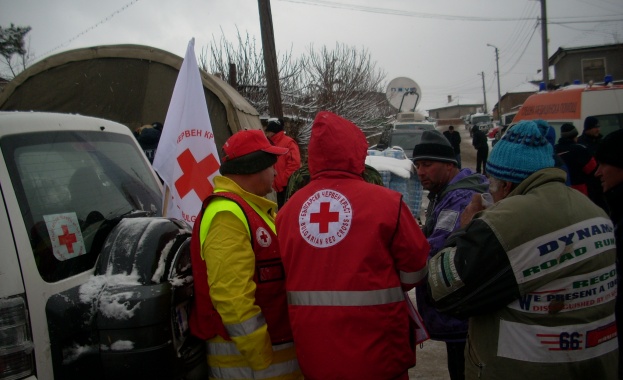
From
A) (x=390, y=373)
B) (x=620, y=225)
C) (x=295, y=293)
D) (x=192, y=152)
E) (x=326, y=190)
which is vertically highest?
(x=192, y=152)

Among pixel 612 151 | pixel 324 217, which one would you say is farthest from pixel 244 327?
pixel 612 151

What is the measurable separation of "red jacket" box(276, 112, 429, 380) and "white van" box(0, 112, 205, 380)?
0.56m

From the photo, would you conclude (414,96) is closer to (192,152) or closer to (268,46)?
(268,46)

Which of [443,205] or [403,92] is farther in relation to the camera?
[403,92]

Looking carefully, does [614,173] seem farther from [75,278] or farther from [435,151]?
[75,278]

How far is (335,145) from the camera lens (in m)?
2.27

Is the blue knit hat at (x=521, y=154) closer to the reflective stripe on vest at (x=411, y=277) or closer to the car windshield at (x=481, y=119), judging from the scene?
the reflective stripe on vest at (x=411, y=277)

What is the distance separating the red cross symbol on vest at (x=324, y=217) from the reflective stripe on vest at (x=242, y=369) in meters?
0.64

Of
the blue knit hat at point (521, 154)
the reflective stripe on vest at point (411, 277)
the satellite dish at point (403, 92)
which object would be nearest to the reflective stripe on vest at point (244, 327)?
the reflective stripe on vest at point (411, 277)

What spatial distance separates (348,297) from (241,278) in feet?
1.57

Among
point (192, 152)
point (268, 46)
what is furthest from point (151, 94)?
point (192, 152)

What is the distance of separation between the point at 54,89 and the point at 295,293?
23.8 feet

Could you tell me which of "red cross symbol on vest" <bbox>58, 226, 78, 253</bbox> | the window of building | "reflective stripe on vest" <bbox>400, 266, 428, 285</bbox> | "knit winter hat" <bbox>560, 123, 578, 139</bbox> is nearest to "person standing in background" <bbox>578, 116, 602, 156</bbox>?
"knit winter hat" <bbox>560, 123, 578, 139</bbox>

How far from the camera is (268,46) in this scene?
9.41 meters
